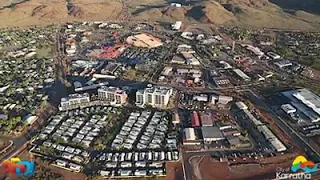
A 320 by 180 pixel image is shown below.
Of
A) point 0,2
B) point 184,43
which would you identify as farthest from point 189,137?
point 0,2

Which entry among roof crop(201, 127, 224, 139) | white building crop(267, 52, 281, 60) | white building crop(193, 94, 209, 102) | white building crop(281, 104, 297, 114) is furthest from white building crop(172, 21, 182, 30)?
roof crop(201, 127, 224, 139)

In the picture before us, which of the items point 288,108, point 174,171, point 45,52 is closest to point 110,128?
point 174,171

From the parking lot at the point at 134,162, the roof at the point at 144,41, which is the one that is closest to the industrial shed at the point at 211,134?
the parking lot at the point at 134,162

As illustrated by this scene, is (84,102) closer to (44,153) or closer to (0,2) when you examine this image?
Answer: (44,153)

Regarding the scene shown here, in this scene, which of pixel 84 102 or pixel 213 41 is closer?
pixel 84 102

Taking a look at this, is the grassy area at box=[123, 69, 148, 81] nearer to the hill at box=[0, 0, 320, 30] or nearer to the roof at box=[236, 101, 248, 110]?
the roof at box=[236, 101, 248, 110]

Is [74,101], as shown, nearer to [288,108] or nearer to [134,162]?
[134,162]
